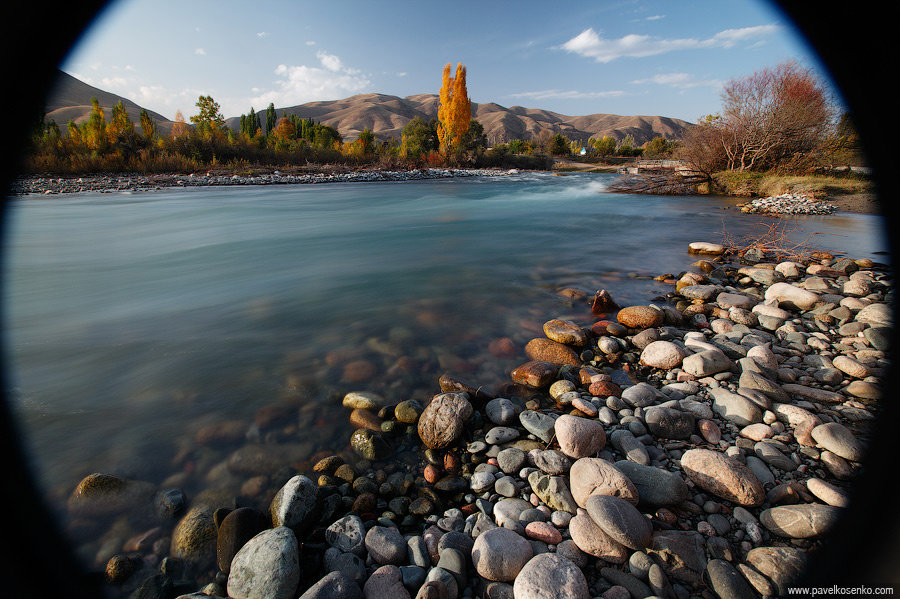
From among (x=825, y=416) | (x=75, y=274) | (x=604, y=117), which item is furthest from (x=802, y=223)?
(x=604, y=117)

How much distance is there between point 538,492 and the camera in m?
2.33

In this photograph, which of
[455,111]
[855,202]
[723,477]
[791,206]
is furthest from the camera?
[455,111]

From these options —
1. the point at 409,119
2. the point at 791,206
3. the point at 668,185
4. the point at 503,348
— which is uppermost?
the point at 409,119

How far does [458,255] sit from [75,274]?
8662 millimetres

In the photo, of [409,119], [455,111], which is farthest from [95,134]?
[409,119]

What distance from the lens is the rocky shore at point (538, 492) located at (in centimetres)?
179

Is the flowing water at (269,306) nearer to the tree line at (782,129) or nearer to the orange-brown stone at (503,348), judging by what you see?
the orange-brown stone at (503,348)

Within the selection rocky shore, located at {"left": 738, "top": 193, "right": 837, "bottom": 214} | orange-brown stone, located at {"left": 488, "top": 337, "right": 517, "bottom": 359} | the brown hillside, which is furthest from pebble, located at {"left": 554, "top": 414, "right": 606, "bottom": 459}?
the brown hillside

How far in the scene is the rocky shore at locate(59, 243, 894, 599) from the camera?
70.6 inches

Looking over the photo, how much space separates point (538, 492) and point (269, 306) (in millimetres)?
5370

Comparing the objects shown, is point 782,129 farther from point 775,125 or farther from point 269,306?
point 269,306

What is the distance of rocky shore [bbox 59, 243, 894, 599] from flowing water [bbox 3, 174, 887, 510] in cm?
38

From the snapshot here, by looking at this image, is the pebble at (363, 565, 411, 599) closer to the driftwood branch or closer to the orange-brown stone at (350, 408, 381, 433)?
the orange-brown stone at (350, 408, 381, 433)

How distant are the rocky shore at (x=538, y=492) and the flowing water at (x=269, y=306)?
38 cm
